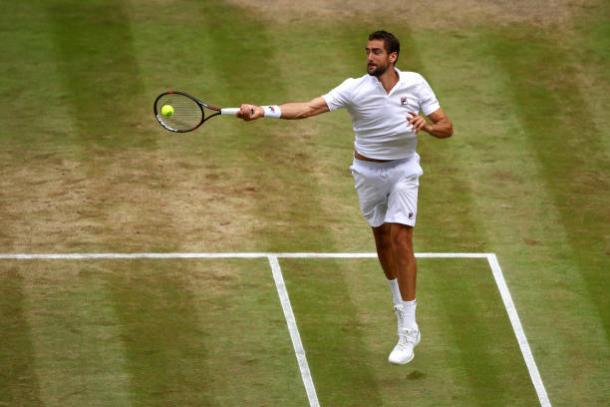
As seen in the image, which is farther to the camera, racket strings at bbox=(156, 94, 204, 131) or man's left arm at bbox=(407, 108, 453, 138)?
racket strings at bbox=(156, 94, 204, 131)

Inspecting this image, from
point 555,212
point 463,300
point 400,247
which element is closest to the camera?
point 400,247

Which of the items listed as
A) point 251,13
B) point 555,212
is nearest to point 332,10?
point 251,13

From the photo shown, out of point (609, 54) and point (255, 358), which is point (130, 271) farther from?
point (609, 54)

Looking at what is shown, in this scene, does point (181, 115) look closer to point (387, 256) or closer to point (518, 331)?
point (387, 256)

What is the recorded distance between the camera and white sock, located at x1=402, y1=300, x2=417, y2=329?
13.8 m

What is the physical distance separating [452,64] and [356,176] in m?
5.76

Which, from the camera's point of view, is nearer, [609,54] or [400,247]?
[400,247]

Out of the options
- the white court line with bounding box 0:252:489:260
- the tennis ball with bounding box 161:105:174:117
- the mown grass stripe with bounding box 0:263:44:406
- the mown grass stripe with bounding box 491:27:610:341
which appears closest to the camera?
the mown grass stripe with bounding box 0:263:44:406

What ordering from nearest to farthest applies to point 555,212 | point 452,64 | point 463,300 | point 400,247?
1. point 400,247
2. point 463,300
3. point 555,212
4. point 452,64

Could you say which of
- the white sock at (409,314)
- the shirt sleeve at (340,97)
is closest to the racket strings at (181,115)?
the shirt sleeve at (340,97)

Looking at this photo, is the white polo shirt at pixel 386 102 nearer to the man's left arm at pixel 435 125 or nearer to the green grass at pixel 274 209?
the man's left arm at pixel 435 125

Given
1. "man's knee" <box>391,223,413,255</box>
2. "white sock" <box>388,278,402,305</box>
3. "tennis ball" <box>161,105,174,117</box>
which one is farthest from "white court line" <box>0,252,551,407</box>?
"tennis ball" <box>161,105,174,117</box>

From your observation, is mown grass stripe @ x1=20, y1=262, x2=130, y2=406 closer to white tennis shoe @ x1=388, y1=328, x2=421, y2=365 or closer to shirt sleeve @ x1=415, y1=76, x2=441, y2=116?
white tennis shoe @ x1=388, y1=328, x2=421, y2=365

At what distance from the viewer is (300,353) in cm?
1402
